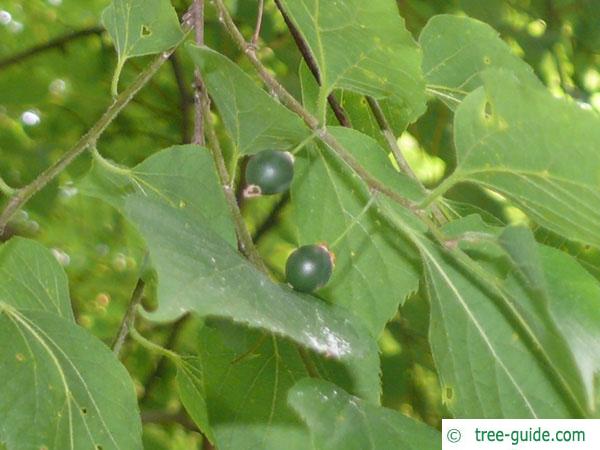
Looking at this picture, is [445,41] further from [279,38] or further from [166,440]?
[166,440]

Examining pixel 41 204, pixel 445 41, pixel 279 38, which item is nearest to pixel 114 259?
pixel 41 204

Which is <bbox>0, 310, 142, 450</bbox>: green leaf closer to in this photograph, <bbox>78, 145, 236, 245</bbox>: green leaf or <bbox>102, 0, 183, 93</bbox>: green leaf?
<bbox>78, 145, 236, 245</bbox>: green leaf

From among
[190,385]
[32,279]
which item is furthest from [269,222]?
[32,279]

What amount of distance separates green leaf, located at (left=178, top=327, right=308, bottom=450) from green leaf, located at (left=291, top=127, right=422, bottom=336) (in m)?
0.08

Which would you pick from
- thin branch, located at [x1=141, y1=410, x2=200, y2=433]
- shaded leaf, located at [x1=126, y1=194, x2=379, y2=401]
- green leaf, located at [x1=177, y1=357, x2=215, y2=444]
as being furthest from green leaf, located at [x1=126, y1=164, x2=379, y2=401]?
thin branch, located at [x1=141, y1=410, x2=200, y2=433]

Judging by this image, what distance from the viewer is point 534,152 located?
0.70 meters

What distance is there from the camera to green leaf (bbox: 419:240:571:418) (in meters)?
0.86

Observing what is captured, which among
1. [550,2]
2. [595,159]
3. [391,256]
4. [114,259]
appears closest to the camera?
[595,159]

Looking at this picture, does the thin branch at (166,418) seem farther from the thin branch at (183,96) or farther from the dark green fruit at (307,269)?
the dark green fruit at (307,269)

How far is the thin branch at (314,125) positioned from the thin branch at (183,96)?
118 centimetres

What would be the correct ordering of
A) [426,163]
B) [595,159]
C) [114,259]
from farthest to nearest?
1. [114,259]
2. [426,163]
3. [595,159]

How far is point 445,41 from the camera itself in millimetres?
1145

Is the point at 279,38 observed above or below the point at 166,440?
above

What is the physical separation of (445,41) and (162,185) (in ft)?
1.22
